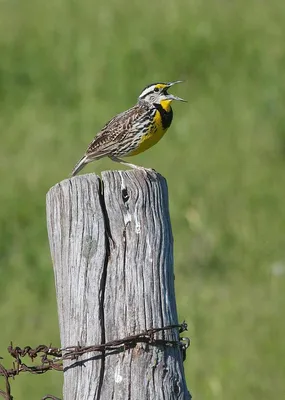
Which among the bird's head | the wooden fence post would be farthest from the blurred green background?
the wooden fence post

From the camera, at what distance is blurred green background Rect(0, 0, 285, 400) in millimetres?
9109

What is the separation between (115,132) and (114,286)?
319 centimetres

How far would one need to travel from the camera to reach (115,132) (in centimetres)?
705

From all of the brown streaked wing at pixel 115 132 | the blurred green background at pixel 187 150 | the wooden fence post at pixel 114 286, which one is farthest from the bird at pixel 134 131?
the wooden fence post at pixel 114 286

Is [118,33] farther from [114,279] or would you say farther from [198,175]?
[114,279]

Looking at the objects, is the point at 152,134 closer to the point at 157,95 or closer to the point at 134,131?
the point at 134,131

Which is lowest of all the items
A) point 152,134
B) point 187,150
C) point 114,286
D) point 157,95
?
point 114,286

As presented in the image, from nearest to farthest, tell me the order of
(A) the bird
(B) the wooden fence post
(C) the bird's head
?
(B) the wooden fence post < (A) the bird < (C) the bird's head

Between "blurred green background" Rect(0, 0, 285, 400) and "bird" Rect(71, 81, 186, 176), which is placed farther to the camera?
"blurred green background" Rect(0, 0, 285, 400)

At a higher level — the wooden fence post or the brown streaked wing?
the brown streaked wing

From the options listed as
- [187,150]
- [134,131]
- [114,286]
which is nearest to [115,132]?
[134,131]

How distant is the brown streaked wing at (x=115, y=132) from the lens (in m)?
7.00

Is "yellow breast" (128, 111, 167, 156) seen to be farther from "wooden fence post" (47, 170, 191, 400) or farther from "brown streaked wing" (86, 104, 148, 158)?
"wooden fence post" (47, 170, 191, 400)

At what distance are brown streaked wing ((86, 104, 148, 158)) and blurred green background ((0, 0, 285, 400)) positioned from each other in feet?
6.52
